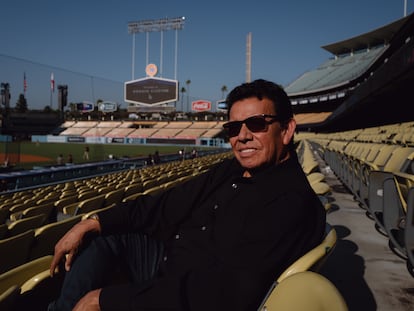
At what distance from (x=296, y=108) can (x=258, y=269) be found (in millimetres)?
59987

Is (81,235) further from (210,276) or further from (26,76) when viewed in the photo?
(26,76)

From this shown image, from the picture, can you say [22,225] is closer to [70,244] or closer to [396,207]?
[70,244]

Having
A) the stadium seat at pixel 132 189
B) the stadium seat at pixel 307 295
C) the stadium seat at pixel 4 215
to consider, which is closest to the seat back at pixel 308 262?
the stadium seat at pixel 307 295

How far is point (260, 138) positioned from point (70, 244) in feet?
4.05

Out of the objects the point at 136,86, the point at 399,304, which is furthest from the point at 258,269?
the point at 136,86

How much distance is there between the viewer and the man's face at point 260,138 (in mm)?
1791

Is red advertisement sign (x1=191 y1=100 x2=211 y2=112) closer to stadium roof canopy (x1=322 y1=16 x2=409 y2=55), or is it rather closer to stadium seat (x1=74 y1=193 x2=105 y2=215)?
stadium roof canopy (x1=322 y1=16 x2=409 y2=55)

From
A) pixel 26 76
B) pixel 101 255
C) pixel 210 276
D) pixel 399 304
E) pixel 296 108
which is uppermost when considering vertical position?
pixel 296 108

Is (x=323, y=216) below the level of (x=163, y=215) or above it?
above

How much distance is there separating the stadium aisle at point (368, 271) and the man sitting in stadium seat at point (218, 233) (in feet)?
3.96

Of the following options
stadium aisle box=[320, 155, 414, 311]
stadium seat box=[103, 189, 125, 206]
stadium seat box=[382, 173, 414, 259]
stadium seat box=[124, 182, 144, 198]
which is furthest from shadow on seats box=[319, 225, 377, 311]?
stadium seat box=[124, 182, 144, 198]

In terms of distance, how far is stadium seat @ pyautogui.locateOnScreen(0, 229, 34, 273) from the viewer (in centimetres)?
204

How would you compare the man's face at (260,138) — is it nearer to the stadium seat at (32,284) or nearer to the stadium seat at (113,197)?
the stadium seat at (32,284)

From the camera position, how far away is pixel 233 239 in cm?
145
